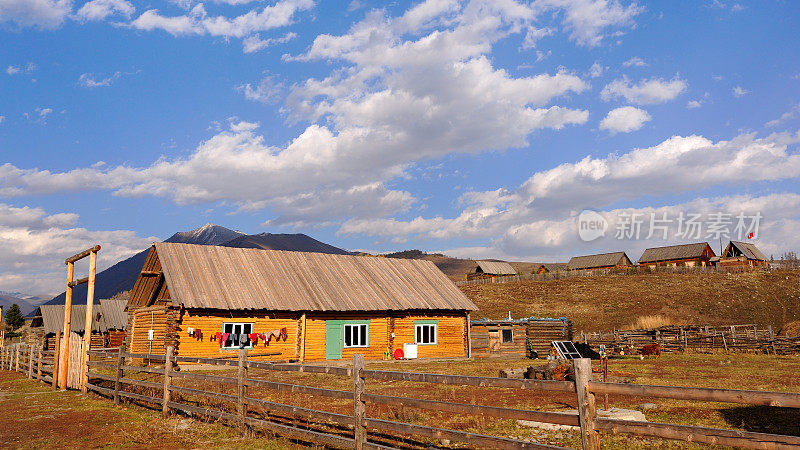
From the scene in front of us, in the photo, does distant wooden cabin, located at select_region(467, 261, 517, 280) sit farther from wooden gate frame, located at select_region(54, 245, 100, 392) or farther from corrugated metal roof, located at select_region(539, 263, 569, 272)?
wooden gate frame, located at select_region(54, 245, 100, 392)

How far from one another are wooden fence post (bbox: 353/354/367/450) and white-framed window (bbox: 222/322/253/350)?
20.7 m

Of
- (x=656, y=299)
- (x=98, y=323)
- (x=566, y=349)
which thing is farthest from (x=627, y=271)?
(x=98, y=323)

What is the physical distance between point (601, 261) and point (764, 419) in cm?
8555

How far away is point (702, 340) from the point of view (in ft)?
116

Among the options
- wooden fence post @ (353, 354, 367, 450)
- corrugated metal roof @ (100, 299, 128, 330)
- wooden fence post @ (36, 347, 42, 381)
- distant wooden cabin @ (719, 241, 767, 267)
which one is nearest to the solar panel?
wooden fence post @ (353, 354, 367, 450)

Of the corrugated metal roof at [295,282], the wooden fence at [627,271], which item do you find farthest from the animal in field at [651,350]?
the wooden fence at [627,271]

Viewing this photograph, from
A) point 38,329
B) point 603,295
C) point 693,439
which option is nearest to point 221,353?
point 693,439

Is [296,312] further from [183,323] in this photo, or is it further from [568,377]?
[568,377]

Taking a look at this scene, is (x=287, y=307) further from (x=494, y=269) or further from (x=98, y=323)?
(x=494, y=269)

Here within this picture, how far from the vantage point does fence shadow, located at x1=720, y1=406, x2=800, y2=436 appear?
10117 mm

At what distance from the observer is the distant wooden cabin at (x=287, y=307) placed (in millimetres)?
26891

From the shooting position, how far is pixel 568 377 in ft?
55.0

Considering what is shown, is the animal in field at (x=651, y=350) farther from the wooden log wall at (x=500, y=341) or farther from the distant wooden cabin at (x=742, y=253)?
the distant wooden cabin at (x=742, y=253)

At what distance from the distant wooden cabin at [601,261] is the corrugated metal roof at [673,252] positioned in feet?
13.1
